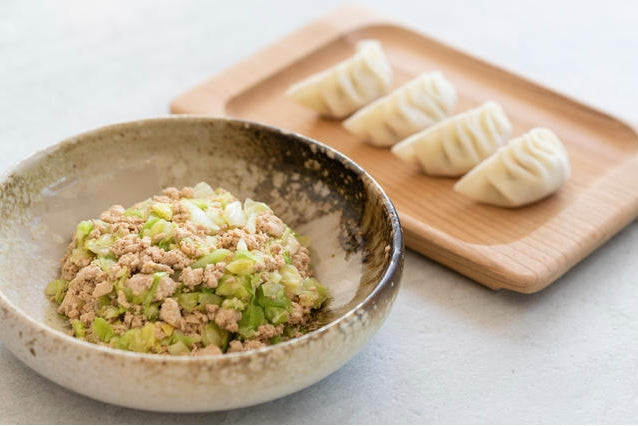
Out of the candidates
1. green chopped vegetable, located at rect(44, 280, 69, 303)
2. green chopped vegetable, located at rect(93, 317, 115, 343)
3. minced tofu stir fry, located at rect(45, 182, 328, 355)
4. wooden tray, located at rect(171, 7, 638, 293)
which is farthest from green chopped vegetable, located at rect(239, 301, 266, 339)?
wooden tray, located at rect(171, 7, 638, 293)

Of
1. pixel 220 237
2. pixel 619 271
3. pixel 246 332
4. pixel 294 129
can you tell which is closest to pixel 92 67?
pixel 294 129

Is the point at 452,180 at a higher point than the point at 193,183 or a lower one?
lower

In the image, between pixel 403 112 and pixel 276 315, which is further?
pixel 403 112

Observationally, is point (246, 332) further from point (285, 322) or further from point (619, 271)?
point (619, 271)

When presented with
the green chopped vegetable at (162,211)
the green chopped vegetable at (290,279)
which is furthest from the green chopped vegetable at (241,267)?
the green chopped vegetable at (162,211)

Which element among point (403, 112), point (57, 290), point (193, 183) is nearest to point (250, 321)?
point (57, 290)

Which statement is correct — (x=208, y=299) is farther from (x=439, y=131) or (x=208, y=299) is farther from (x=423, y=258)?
(x=439, y=131)

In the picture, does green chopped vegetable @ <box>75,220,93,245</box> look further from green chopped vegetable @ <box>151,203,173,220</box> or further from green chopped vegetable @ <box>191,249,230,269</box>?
green chopped vegetable @ <box>191,249,230,269</box>
